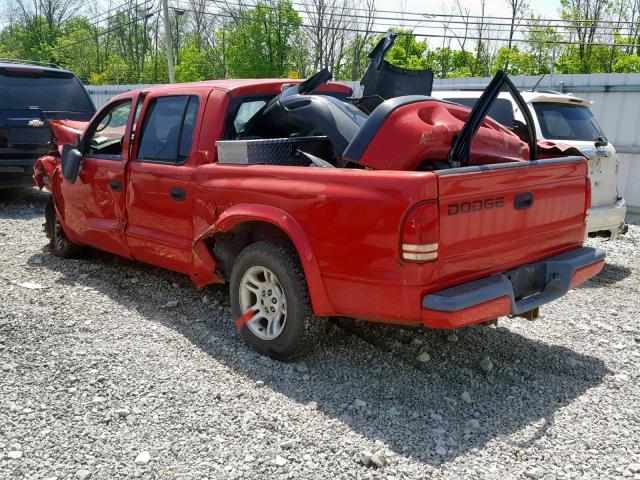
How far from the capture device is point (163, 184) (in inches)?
182

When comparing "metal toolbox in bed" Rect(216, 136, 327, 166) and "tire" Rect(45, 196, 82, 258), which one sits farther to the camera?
"tire" Rect(45, 196, 82, 258)

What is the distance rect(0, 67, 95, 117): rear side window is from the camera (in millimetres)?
8820

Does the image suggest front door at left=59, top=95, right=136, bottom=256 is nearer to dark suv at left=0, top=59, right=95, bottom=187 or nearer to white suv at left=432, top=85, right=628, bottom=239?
dark suv at left=0, top=59, right=95, bottom=187

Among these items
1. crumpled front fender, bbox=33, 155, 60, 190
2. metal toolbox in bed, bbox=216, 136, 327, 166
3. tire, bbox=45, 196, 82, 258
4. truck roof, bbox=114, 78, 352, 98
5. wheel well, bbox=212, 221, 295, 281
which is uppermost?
truck roof, bbox=114, 78, 352, 98

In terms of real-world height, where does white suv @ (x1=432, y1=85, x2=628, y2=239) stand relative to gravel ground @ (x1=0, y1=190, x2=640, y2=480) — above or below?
above

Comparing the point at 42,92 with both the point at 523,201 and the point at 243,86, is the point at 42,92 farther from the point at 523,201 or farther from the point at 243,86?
Result: the point at 523,201

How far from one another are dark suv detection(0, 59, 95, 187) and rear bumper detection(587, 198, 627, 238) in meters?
7.31

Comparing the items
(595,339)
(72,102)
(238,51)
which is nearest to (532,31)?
(238,51)

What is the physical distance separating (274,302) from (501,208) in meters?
1.52

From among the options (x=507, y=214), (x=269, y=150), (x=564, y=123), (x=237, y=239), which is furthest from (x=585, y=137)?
(x=237, y=239)

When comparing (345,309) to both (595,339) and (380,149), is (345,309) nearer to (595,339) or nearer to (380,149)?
(380,149)

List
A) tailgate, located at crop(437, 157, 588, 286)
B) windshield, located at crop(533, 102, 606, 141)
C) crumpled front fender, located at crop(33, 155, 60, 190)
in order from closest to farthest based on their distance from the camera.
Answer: tailgate, located at crop(437, 157, 588, 286) → crumpled front fender, located at crop(33, 155, 60, 190) → windshield, located at crop(533, 102, 606, 141)

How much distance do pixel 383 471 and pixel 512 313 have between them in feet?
3.89

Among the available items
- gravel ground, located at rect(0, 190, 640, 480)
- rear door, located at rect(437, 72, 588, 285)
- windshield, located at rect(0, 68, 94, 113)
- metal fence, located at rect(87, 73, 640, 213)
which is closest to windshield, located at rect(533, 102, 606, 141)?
gravel ground, located at rect(0, 190, 640, 480)
